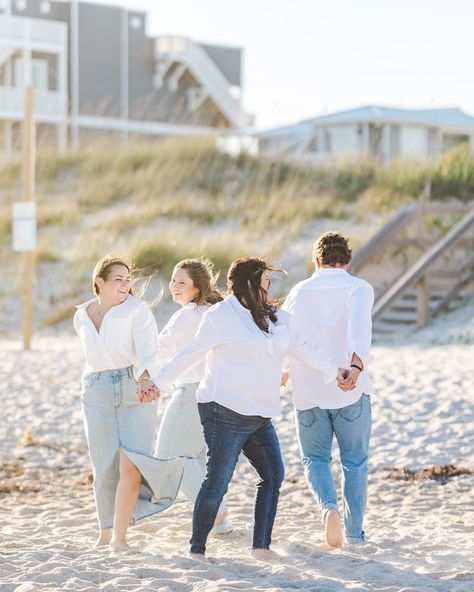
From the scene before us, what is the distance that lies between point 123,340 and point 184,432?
26.5 inches

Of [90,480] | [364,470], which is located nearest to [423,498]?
[364,470]

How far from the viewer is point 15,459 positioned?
884 centimetres

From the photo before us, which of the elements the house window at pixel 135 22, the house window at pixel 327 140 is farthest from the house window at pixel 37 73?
the house window at pixel 327 140

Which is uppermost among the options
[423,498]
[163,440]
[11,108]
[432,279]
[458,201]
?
[11,108]

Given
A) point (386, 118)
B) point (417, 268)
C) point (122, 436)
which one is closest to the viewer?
point (122, 436)

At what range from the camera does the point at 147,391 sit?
552 centimetres

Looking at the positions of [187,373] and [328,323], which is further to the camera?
[187,373]

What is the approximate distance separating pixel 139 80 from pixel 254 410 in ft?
124

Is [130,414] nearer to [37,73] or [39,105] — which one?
[39,105]

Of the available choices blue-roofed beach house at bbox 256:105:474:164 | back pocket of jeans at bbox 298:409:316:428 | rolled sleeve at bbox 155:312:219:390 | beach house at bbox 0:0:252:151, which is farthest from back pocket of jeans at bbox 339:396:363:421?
beach house at bbox 0:0:252:151

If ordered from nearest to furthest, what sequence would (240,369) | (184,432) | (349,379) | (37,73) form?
(240,369)
(349,379)
(184,432)
(37,73)

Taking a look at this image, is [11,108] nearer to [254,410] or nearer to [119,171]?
[119,171]

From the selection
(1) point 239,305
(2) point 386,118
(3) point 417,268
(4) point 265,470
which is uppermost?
(2) point 386,118

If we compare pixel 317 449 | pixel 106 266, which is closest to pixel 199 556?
pixel 317 449
